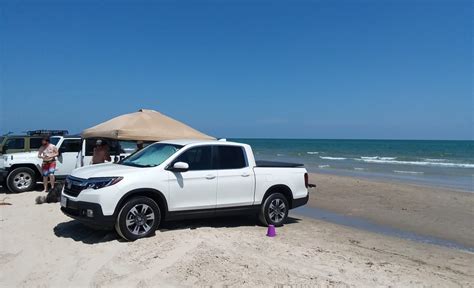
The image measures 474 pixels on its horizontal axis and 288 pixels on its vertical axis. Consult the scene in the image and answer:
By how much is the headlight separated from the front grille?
0.47 ft

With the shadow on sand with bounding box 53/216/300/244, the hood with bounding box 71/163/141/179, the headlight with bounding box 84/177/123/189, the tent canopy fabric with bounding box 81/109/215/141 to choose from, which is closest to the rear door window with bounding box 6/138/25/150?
the tent canopy fabric with bounding box 81/109/215/141

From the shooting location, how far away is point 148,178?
740cm

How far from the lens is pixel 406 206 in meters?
13.9

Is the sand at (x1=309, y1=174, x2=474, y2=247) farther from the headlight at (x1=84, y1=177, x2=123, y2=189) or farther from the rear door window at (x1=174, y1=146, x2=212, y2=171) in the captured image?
the headlight at (x1=84, y1=177, x2=123, y2=189)

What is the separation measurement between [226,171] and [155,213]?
1.65 m

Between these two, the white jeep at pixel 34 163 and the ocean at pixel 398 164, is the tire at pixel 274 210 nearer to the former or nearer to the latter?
the white jeep at pixel 34 163

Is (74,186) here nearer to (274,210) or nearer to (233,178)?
(233,178)

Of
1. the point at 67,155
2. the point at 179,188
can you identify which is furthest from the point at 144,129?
the point at 67,155

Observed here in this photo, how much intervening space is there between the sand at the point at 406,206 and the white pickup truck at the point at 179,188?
3.58 m

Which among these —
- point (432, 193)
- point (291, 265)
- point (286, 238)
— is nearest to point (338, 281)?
point (291, 265)

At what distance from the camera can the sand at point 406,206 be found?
35.5 ft

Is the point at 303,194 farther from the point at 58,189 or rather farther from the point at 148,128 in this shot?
the point at 58,189

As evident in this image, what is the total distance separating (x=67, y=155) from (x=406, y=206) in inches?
425

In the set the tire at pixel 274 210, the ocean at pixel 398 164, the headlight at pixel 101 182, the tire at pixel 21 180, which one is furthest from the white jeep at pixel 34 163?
the ocean at pixel 398 164
